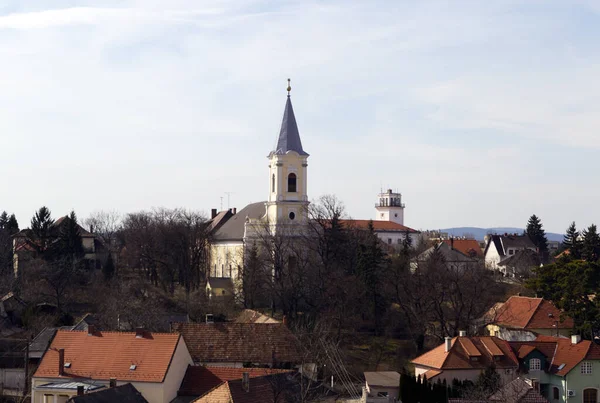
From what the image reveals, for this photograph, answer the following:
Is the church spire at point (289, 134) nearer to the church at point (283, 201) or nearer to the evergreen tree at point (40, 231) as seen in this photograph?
the church at point (283, 201)

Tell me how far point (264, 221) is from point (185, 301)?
1585 centimetres

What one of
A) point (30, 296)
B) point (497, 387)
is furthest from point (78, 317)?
point (497, 387)

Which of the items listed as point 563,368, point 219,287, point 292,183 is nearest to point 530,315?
point 563,368

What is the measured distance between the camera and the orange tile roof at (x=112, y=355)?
42.7m

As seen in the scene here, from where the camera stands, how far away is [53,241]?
77.8 m

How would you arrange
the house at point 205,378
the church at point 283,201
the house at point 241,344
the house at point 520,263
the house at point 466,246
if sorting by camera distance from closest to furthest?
the house at point 205,378
the house at point 241,344
the church at point 283,201
the house at point 520,263
the house at point 466,246

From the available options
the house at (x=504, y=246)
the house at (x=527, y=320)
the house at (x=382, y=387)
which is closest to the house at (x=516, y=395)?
the house at (x=382, y=387)

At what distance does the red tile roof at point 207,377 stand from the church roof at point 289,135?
43.7 metres

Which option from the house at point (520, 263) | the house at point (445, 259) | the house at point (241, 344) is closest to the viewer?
the house at point (241, 344)

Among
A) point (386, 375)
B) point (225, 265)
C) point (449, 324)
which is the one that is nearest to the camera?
point (386, 375)

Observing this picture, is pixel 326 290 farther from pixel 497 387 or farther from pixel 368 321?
pixel 497 387

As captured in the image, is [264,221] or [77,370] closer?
[77,370]

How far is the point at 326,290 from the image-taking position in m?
68.1

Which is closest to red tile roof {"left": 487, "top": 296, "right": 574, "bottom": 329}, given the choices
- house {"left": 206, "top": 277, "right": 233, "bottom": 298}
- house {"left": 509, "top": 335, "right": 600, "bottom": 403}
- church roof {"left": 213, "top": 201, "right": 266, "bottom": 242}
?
house {"left": 509, "top": 335, "right": 600, "bottom": 403}
